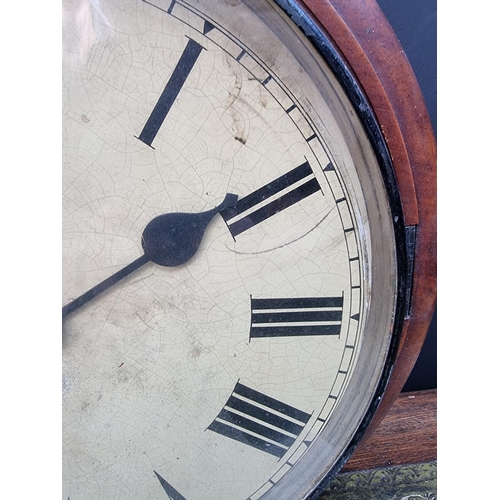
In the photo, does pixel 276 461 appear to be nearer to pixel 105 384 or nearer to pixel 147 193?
pixel 105 384

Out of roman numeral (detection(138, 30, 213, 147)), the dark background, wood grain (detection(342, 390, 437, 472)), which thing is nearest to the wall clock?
roman numeral (detection(138, 30, 213, 147))

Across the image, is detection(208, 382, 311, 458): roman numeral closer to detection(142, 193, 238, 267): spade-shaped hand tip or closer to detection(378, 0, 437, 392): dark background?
detection(142, 193, 238, 267): spade-shaped hand tip

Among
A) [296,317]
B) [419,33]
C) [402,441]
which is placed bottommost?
[402,441]

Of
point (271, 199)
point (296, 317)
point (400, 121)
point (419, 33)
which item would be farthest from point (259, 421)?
point (419, 33)

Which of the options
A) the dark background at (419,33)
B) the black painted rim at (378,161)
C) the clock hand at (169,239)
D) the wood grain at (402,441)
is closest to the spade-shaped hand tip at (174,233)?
the clock hand at (169,239)

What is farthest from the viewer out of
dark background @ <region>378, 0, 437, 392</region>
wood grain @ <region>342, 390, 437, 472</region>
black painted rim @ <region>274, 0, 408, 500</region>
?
dark background @ <region>378, 0, 437, 392</region>

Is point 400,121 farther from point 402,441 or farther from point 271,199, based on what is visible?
point 402,441

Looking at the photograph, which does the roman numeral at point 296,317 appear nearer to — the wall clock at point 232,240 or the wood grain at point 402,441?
the wall clock at point 232,240

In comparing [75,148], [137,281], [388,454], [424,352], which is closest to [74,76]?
[75,148]
